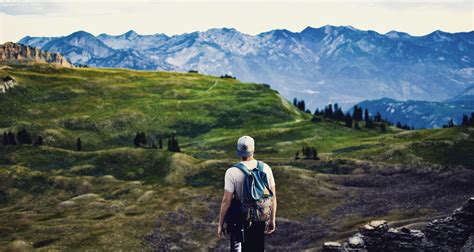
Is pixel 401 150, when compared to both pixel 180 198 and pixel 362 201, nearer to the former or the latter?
pixel 362 201

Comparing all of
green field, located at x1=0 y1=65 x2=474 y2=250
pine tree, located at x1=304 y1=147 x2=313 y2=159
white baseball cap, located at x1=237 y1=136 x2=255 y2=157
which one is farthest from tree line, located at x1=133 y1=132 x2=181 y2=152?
white baseball cap, located at x1=237 y1=136 x2=255 y2=157

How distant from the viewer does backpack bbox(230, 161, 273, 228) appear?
20312 mm

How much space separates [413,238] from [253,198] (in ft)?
71.6

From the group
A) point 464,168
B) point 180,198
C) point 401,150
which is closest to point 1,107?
point 180,198

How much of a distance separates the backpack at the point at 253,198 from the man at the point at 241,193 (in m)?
0.15

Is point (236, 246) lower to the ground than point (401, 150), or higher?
higher

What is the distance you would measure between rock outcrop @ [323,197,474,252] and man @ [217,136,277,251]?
57.0ft

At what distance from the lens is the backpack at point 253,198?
2031cm

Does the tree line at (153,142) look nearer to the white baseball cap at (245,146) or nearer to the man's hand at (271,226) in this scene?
the man's hand at (271,226)

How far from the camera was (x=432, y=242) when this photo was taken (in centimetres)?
3825

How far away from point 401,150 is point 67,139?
101 meters

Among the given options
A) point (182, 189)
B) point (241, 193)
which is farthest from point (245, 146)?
point (182, 189)

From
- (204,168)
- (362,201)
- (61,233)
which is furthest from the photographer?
(204,168)

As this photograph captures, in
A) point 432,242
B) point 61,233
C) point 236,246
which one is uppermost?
point 236,246
